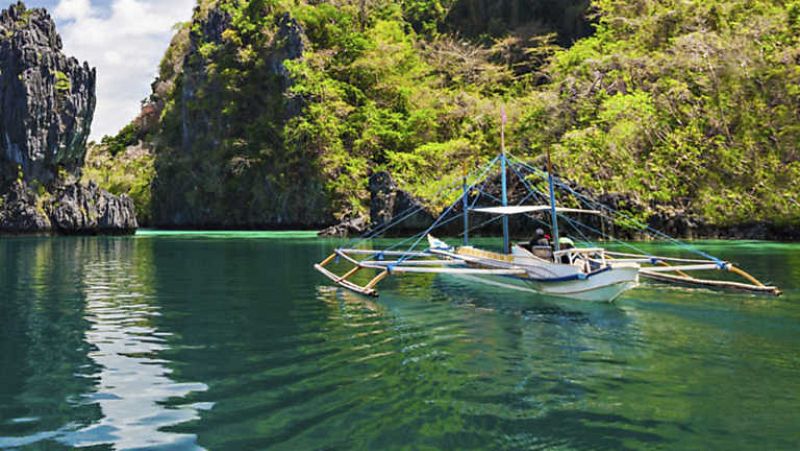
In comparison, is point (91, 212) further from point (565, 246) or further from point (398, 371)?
point (398, 371)

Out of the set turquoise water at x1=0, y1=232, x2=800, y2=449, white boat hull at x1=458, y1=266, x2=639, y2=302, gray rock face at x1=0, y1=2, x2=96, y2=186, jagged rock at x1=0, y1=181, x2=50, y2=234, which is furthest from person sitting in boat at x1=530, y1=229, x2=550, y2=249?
gray rock face at x1=0, y1=2, x2=96, y2=186

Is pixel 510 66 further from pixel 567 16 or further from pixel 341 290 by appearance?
pixel 341 290

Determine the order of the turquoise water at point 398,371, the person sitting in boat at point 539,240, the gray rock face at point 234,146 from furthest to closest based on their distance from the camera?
the gray rock face at point 234,146
the person sitting in boat at point 539,240
the turquoise water at point 398,371

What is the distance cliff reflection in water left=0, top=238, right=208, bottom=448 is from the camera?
619 centimetres

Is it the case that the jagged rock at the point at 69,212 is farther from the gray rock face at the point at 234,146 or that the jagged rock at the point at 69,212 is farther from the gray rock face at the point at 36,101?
the gray rock face at the point at 234,146

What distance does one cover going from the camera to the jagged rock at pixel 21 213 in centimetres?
5822

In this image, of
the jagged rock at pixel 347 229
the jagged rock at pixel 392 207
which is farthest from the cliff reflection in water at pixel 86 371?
the jagged rock at pixel 347 229

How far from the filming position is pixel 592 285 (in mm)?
14133

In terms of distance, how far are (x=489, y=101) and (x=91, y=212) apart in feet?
129

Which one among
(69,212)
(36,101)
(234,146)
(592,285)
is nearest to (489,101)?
(234,146)

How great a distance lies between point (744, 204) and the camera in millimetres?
36406

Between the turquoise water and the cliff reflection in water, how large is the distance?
4 centimetres

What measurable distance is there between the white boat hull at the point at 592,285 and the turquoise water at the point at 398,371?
Result: 1.25ft

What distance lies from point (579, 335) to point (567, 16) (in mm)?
60997
